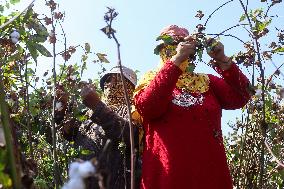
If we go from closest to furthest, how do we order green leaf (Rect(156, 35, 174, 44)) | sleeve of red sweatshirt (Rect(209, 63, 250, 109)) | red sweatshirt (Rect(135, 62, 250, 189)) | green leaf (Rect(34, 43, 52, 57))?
green leaf (Rect(156, 35, 174, 44)) → green leaf (Rect(34, 43, 52, 57)) → red sweatshirt (Rect(135, 62, 250, 189)) → sleeve of red sweatshirt (Rect(209, 63, 250, 109))

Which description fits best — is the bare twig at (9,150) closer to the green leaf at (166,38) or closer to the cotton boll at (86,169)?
the cotton boll at (86,169)

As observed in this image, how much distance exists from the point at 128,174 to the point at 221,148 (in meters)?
0.61

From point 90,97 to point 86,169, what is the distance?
206 cm

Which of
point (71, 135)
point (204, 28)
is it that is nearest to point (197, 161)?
point (204, 28)

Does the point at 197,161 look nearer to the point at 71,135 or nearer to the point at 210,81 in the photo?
the point at 210,81

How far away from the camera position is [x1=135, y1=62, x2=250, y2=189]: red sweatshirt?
233 centimetres

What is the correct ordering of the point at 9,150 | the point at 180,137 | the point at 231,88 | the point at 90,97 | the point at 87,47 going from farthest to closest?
the point at 87,47, the point at 90,97, the point at 231,88, the point at 180,137, the point at 9,150

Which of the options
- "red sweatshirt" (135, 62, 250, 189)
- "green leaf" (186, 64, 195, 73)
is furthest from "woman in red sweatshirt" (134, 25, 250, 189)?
"green leaf" (186, 64, 195, 73)

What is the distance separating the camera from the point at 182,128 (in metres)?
2.43

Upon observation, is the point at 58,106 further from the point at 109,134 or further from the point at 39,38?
the point at 39,38

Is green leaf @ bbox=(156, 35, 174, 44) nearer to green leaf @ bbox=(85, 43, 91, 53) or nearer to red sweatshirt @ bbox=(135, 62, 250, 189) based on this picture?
red sweatshirt @ bbox=(135, 62, 250, 189)

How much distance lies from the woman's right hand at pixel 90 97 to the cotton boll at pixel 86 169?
2004 mm

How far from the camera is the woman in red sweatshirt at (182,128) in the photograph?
2334 millimetres

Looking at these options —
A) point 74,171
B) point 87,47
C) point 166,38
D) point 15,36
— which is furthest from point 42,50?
point 74,171
